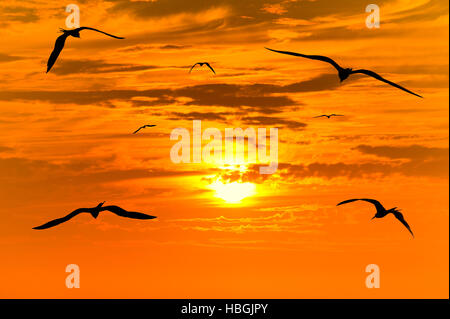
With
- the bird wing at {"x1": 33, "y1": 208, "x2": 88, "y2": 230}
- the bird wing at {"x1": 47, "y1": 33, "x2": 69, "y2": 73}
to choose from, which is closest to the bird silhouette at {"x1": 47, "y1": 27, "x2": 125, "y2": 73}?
the bird wing at {"x1": 47, "y1": 33, "x2": 69, "y2": 73}

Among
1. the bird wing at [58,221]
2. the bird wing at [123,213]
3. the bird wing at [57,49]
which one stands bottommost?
the bird wing at [58,221]

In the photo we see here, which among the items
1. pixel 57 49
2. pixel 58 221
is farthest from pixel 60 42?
pixel 58 221

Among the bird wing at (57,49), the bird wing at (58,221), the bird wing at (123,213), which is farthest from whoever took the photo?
the bird wing at (57,49)

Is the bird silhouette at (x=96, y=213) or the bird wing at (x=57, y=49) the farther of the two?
the bird wing at (x=57, y=49)

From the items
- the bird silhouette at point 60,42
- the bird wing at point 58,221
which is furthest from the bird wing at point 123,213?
the bird silhouette at point 60,42

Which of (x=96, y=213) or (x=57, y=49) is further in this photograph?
(x=57, y=49)

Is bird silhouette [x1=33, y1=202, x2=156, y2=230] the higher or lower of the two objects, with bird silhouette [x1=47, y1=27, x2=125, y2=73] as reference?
lower

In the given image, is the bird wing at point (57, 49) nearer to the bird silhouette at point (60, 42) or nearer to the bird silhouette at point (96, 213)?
the bird silhouette at point (60, 42)

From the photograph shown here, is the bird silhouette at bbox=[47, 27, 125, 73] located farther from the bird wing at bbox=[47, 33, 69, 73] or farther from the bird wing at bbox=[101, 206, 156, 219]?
the bird wing at bbox=[101, 206, 156, 219]

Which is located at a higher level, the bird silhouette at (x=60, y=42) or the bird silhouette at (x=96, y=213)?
the bird silhouette at (x=60, y=42)

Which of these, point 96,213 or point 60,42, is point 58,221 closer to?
point 96,213

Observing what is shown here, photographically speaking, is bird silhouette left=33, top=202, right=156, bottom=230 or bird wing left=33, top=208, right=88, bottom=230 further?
bird wing left=33, top=208, right=88, bottom=230
